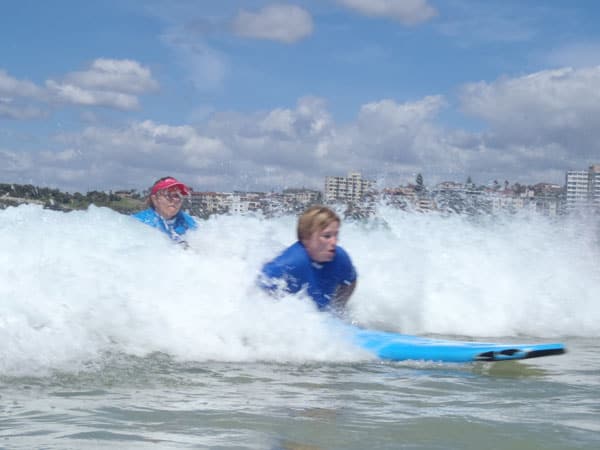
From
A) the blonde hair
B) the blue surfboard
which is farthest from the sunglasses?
the blue surfboard

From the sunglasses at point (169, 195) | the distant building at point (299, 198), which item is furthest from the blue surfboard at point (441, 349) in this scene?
the distant building at point (299, 198)

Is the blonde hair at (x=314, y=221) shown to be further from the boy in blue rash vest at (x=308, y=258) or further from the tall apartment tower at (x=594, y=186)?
the tall apartment tower at (x=594, y=186)

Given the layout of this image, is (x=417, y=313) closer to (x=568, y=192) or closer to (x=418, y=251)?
(x=418, y=251)

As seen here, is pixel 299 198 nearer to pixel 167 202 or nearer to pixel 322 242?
pixel 167 202

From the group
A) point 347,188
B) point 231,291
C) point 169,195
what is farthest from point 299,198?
point 231,291

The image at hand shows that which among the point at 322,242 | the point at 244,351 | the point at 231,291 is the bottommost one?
the point at 244,351

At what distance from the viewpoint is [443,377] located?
5.88m

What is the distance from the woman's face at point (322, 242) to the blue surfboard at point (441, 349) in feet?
2.05

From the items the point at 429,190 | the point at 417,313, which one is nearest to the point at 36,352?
the point at 417,313

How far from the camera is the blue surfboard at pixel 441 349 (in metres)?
6.15

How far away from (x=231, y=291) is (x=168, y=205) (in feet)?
7.49

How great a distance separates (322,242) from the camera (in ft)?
22.4

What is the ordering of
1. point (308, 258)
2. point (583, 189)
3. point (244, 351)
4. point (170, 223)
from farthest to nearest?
point (583, 189), point (170, 223), point (308, 258), point (244, 351)

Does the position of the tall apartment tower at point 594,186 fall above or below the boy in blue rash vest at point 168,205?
above
